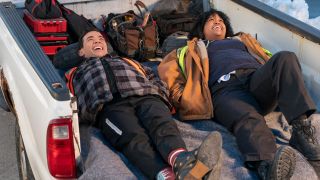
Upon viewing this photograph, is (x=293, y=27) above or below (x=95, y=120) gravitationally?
above

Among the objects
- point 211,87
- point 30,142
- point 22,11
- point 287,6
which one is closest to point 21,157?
point 30,142

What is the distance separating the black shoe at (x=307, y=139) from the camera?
3.23 meters

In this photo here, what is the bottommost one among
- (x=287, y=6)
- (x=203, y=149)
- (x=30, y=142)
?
(x=287, y=6)

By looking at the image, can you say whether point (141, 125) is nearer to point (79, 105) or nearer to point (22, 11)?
point (79, 105)

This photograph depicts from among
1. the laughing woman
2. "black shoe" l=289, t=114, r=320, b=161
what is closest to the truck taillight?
the laughing woman

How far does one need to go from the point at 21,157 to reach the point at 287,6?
5.99 metres

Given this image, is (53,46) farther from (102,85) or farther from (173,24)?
(102,85)

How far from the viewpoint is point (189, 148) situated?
11.2ft

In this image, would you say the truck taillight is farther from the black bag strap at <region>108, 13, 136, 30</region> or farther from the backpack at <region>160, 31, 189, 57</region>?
the black bag strap at <region>108, 13, 136, 30</region>

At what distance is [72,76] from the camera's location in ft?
12.7

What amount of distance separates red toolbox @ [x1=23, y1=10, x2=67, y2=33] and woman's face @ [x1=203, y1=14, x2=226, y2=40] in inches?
54.6

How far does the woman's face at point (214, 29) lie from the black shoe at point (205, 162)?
204cm

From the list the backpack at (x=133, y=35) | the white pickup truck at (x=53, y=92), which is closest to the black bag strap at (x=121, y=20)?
the backpack at (x=133, y=35)

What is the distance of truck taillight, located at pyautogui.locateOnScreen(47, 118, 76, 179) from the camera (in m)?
2.81
